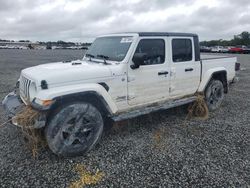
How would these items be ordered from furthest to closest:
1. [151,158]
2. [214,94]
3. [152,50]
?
[214,94]
[152,50]
[151,158]

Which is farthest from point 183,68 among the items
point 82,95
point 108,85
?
A: point 82,95

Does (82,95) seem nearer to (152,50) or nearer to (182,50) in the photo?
(152,50)

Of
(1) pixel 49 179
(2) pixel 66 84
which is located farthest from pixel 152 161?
(2) pixel 66 84

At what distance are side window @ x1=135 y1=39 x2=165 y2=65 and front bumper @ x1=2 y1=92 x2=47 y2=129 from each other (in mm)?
2047

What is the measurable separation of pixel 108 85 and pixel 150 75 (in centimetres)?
96

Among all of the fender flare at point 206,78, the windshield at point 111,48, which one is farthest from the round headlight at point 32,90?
the fender flare at point 206,78

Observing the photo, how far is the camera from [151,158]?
394 centimetres

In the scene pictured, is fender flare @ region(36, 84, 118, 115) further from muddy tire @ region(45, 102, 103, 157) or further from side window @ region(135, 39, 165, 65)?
side window @ region(135, 39, 165, 65)

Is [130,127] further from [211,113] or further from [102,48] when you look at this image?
[211,113]

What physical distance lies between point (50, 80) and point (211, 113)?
4.30 metres

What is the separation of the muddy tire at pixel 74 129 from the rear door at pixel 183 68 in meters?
1.98

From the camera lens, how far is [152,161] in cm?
384

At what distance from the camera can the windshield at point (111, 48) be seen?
4.56 metres

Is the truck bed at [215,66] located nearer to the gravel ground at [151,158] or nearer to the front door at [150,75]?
the gravel ground at [151,158]
